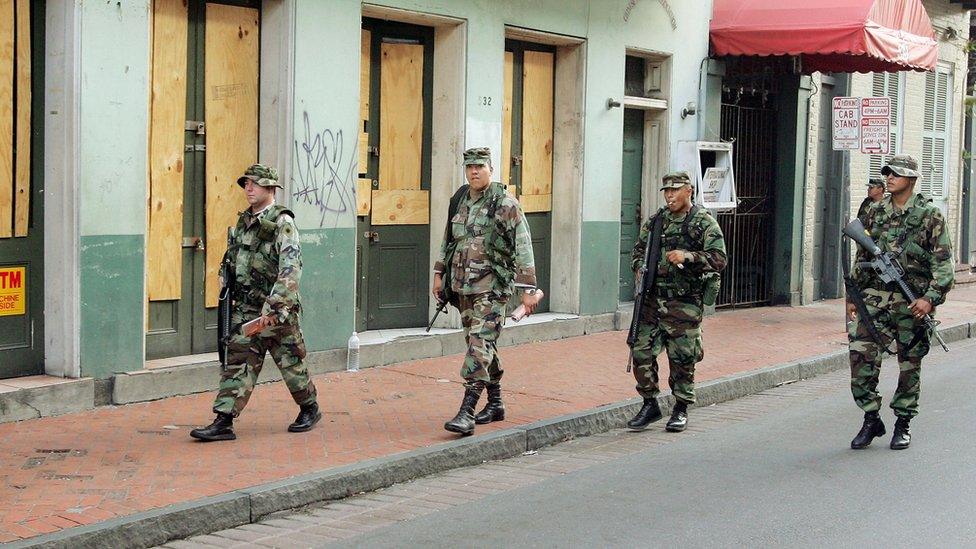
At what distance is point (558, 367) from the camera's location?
464 inches

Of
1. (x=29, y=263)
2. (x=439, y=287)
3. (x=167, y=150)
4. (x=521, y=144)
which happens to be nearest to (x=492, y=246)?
(x=439, y=287)

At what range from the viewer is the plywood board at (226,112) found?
1030 cm

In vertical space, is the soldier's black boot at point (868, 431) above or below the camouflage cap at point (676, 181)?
below

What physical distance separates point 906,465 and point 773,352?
5157 mm

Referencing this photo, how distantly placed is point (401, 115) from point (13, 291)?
441 cm

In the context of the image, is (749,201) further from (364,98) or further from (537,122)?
(364,98)

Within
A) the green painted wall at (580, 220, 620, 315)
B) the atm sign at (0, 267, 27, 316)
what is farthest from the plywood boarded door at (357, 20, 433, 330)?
the atm sign at (0, 267, 27, 316)

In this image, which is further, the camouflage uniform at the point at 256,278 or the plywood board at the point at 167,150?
the plywood board at the point at 167,150

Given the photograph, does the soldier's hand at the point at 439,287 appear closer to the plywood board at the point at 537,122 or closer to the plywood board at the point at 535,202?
the plywood board at the point at 535,202

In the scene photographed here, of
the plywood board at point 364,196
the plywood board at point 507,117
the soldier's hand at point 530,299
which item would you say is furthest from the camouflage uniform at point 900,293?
the plywood board at point 507,117

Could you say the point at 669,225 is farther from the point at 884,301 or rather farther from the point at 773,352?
the point at 773,352

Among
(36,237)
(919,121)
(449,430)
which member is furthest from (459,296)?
(919,121)

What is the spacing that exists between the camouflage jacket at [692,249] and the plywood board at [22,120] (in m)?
4.30

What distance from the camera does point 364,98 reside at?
11.8 m
